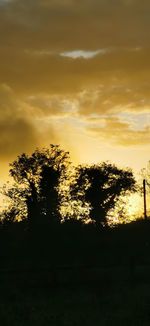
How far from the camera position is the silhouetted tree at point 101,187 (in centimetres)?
8394

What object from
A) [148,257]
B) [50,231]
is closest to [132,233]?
[148,257]

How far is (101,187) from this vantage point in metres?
86.6

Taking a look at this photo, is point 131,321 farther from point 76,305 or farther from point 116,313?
point 76,305

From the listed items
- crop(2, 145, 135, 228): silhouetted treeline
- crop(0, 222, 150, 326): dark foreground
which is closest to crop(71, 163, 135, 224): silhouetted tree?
crop(2, 145, 135, 228): silhouetted treeline

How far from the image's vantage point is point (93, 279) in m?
28.9

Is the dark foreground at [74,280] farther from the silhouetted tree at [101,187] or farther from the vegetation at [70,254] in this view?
the silhouetted tree at [101,187]

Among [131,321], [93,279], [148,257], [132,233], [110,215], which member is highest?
[110,215]

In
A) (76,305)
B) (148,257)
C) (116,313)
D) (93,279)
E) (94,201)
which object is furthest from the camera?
(94,201)

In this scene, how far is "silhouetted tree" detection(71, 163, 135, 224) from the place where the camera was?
3305 inches

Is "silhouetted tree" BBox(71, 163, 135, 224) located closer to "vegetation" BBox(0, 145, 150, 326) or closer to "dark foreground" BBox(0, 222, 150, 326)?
"vegetation" BBox(0, 145, 150, 326)

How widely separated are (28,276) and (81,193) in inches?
2560

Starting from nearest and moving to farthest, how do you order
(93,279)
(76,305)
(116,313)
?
(116,313) < (76,305) < (93,279)

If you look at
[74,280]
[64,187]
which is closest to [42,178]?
[64,187]

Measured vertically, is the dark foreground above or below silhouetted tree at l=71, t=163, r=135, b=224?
below
